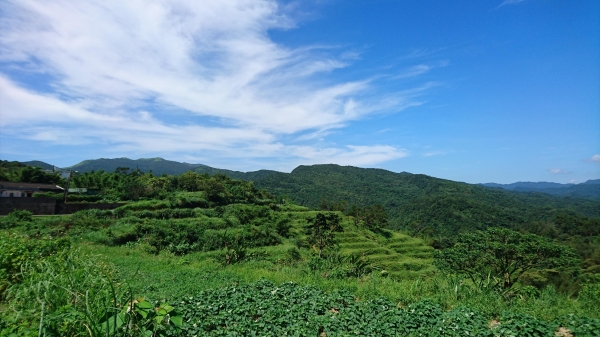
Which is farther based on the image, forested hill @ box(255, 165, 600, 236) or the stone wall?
forested hill @ box(255, 165, 600, 236)

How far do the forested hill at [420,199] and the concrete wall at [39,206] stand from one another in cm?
4485

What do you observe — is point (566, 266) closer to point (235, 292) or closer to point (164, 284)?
point (235, 292)

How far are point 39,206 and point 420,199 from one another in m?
99.7

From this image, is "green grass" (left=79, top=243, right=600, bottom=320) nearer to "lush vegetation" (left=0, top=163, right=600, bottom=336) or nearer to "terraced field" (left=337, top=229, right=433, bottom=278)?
"lush vegetation" (left=0, top=163, right=600, bottom=336)

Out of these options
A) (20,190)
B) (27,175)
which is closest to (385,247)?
(20,190)

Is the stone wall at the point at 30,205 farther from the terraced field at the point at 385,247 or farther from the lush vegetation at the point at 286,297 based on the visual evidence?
the terraced field at the point at 385,247

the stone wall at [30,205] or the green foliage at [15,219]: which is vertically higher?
the stone wall at [30,205]

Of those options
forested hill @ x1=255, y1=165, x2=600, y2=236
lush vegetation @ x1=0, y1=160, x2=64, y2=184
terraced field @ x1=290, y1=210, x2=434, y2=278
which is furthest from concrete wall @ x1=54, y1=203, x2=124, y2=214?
forested hill @ x1=255, y1=165, x2=600, y2=236

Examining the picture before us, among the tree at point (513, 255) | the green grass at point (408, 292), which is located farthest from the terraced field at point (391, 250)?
the green grass at point (408, 292)

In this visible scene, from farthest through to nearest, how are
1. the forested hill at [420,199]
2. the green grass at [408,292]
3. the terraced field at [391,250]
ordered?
the forested hill at [420,199] → the terraced field at [391,250] → the green grass at [408,292]

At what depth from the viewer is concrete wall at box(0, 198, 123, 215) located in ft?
83.6

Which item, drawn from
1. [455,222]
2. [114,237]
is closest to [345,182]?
[455,222]

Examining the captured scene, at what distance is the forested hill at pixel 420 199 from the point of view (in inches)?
3159

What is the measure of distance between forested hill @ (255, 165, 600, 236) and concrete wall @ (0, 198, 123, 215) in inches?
1766
